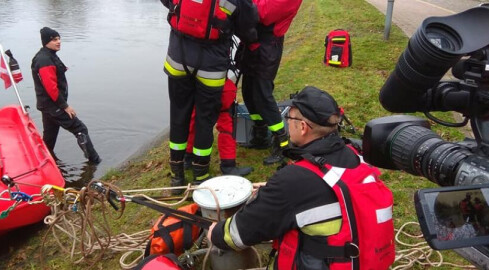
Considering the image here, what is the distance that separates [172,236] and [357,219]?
50.4 inches

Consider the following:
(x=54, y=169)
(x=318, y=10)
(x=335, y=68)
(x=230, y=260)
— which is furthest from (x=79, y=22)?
(x=230, y=260)

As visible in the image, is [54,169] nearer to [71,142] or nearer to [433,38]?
[71,142]

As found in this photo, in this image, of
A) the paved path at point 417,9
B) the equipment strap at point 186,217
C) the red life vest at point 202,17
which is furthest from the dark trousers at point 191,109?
the paved path at point 417,9

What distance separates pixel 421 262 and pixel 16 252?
3311mm

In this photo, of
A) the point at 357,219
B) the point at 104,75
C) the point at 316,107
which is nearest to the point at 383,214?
the point at 357,219

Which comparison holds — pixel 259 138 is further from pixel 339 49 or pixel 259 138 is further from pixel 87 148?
pixel 339 49

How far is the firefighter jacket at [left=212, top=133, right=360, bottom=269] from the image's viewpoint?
1765mm

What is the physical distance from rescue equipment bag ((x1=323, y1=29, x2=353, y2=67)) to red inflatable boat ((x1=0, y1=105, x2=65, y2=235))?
4.73 metres

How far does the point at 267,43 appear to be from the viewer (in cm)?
385

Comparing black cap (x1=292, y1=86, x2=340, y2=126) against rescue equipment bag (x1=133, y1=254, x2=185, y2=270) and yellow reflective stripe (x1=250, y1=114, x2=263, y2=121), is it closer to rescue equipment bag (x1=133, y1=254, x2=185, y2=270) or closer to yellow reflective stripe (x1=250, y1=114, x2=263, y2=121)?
rescue equipment bag (x1=133, y1=254, x2=185, y2=270)

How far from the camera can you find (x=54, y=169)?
4320 millimetres

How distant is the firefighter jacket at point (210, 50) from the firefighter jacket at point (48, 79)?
92.5 inches

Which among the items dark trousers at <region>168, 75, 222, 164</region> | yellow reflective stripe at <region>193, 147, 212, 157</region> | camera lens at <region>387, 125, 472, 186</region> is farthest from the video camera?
yellow reflective stripe at <region>193, 147, 212, 157</region>

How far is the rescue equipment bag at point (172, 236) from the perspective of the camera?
2604mm
